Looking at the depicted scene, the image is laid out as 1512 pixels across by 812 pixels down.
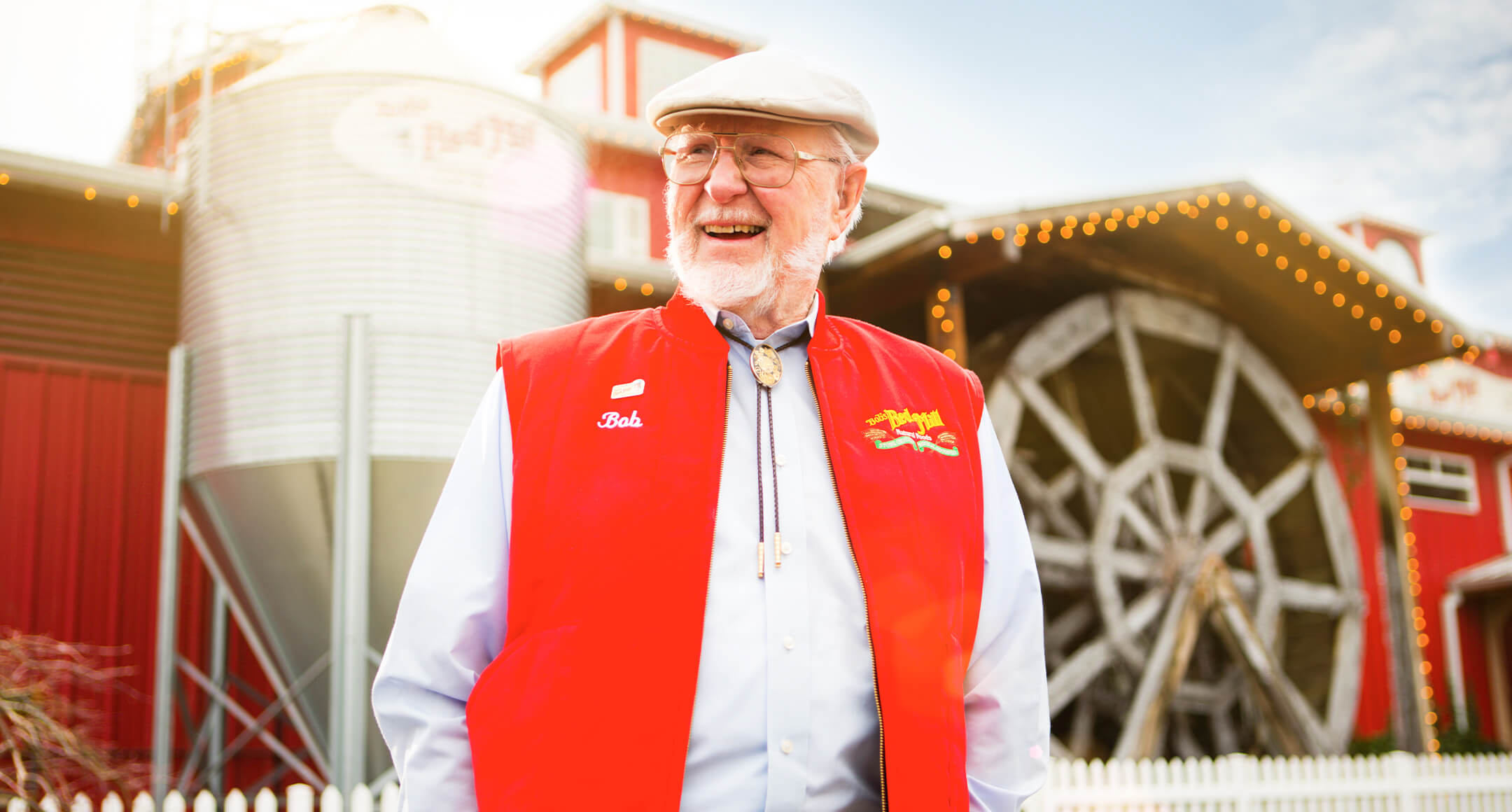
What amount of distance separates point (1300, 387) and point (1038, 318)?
423cm

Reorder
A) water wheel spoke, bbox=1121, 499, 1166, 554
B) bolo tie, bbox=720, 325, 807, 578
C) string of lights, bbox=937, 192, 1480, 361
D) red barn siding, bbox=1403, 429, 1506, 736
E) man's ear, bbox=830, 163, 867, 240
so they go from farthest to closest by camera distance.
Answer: red barn siding, bbox=1403, 429, 1506, 736
water wheel spoke, bbox=1121, 499, 1166, 554
string of lights, bbox=937, 192, 1480, 361
man's ear, bbox=830, 163, 867, 240
bolo tie, bbox=720, 325, 807, 578

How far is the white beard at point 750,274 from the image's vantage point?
2.17 m

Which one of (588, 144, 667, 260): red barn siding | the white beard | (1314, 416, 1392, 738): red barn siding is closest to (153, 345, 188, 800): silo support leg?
the white beard

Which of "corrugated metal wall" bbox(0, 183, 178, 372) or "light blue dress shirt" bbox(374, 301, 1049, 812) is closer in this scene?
"light blue dress shirt" bbox(374, 301, 1049, 812)

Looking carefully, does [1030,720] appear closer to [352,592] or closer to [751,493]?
[751,493]

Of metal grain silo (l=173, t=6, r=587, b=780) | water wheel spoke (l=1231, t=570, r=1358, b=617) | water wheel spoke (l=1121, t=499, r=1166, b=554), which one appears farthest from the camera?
water wheel spoke (l=1231, t=570, r=1358, b=617)

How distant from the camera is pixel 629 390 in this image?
204 cm

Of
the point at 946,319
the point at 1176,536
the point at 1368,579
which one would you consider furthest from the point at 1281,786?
the point at 1368,579

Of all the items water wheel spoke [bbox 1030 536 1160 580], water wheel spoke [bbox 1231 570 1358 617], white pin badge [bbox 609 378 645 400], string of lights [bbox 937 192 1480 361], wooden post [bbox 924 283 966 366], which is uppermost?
string of lights [bbox 937 192 1480 361]

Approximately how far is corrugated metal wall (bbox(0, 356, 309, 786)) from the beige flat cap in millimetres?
6815

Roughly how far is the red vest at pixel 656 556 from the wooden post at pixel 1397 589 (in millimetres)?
9771

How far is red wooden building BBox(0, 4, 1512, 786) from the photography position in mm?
7812

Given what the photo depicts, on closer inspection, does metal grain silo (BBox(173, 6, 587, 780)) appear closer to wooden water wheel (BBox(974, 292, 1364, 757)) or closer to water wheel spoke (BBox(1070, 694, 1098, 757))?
wooden water wheel (BBox(974, 292, 1364, 757))

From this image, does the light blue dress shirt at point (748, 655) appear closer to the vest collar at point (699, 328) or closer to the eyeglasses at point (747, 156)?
the vest collar at point (699, 328)
